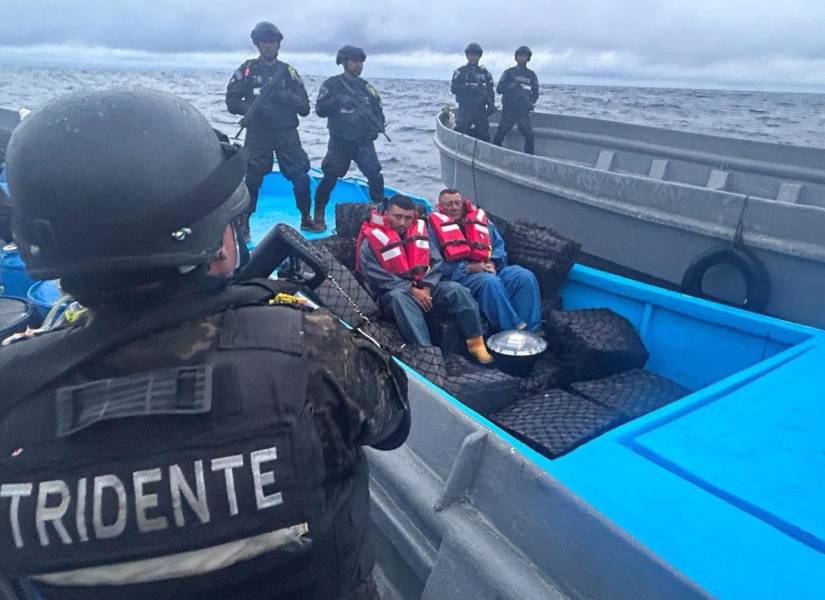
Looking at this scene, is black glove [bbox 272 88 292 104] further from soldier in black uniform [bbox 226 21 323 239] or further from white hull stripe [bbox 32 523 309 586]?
white hull stripe [bbox 32 523 309 586]

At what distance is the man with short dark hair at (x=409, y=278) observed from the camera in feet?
13.8

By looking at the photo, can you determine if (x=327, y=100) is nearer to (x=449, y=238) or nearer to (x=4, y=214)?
(x=449, y=238)

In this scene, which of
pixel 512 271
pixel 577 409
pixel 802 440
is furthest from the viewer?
pixel 512 271

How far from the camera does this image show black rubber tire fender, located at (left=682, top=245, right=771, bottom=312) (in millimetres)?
4703

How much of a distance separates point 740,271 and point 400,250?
275 cm

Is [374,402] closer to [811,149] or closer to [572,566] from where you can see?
[572,566]

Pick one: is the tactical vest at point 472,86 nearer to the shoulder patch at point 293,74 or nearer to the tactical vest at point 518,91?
the tactical vest at point 518,91

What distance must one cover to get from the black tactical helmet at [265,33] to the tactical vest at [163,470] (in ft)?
18.4

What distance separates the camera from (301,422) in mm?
1009

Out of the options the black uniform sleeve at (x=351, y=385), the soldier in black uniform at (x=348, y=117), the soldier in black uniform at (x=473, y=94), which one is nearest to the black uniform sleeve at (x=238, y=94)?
the soldier in black uniform at (x=348, y=117)

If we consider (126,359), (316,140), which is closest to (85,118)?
(126,359)

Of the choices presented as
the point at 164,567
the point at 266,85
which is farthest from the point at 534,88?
the point at 164,567

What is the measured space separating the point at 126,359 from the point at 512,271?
12.7 feet

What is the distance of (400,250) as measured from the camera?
4.50m
